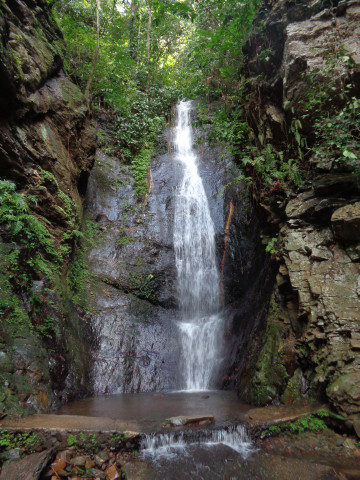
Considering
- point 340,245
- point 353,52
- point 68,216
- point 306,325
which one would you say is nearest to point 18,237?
point 68,216

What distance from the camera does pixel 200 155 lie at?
525 inches

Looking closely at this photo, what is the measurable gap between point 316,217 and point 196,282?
4.78 m

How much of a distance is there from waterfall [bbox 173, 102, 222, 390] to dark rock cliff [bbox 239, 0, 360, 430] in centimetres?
176

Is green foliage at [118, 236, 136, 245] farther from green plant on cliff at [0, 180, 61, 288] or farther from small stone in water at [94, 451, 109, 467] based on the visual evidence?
small stone in water at [94, 451, 109, 467]

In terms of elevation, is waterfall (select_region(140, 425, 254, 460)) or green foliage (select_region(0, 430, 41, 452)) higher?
green foliage (select_region(0, 430, 41, 452))

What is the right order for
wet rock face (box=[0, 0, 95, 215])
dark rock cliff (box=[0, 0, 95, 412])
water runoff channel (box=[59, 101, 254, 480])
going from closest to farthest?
water runoff channel (box=[59, 101, 254, 480]), dark rock cliff (box=[0, 0, 95, 412]), wet rock face (box=[0, 0, 95, 215])

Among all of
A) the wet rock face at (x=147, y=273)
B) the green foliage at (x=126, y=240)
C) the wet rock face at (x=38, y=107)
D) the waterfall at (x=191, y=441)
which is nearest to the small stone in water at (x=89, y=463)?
the waterfall at (x=191, y=441)

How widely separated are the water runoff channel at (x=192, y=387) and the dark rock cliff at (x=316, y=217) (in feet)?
4.41

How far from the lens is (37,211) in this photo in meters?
6.83

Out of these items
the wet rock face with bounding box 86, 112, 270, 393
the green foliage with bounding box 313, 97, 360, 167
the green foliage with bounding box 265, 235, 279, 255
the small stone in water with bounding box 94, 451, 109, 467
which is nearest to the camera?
the small stone in water with bounding box 94, 451, 109, 467

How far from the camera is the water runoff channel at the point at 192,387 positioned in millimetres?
3777

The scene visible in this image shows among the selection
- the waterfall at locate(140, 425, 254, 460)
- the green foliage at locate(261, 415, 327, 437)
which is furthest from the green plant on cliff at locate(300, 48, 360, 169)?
the waterfall at locate(140, 425, 254, 460)

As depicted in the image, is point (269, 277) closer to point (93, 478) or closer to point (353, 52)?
point (353, 52)

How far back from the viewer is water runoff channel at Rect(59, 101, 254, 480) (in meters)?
3.78
